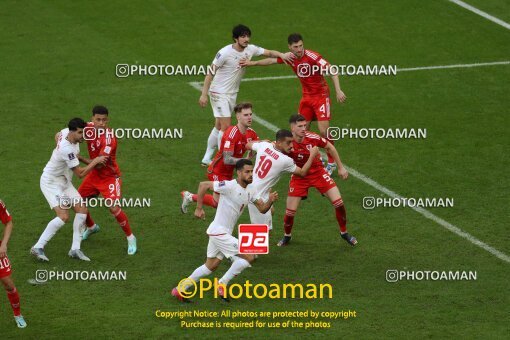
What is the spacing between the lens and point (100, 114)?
17625mm

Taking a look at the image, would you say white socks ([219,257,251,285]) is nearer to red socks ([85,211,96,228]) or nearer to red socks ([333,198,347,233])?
red socks ([333,198,347,233])

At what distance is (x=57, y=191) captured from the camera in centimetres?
1767

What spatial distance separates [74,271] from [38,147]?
5744 mm

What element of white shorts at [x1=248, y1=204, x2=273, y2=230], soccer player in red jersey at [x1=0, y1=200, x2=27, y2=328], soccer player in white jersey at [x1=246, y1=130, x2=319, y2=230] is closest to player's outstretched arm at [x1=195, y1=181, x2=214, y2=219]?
soccer player in white jersey at [x1=246, y1=130, x2=319, y2=230]

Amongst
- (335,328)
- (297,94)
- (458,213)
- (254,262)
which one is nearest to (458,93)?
(297,94)

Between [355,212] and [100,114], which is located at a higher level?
[100,114]

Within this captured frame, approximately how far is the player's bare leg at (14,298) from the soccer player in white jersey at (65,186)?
7.15 feet

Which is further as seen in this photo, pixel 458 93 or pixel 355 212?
pixel 458 93

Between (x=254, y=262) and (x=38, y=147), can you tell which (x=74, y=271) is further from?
(x=38, y=147)

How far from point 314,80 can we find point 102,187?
17.0ft

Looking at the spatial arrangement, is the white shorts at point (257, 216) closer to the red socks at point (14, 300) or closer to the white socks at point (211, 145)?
the white socks at point (211, 145)

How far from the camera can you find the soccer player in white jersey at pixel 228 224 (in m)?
16.0

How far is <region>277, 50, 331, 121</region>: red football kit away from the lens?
20.8m

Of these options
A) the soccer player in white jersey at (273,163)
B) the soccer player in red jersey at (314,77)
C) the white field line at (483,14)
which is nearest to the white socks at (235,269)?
the soccer player in white jersey at (273,163)
